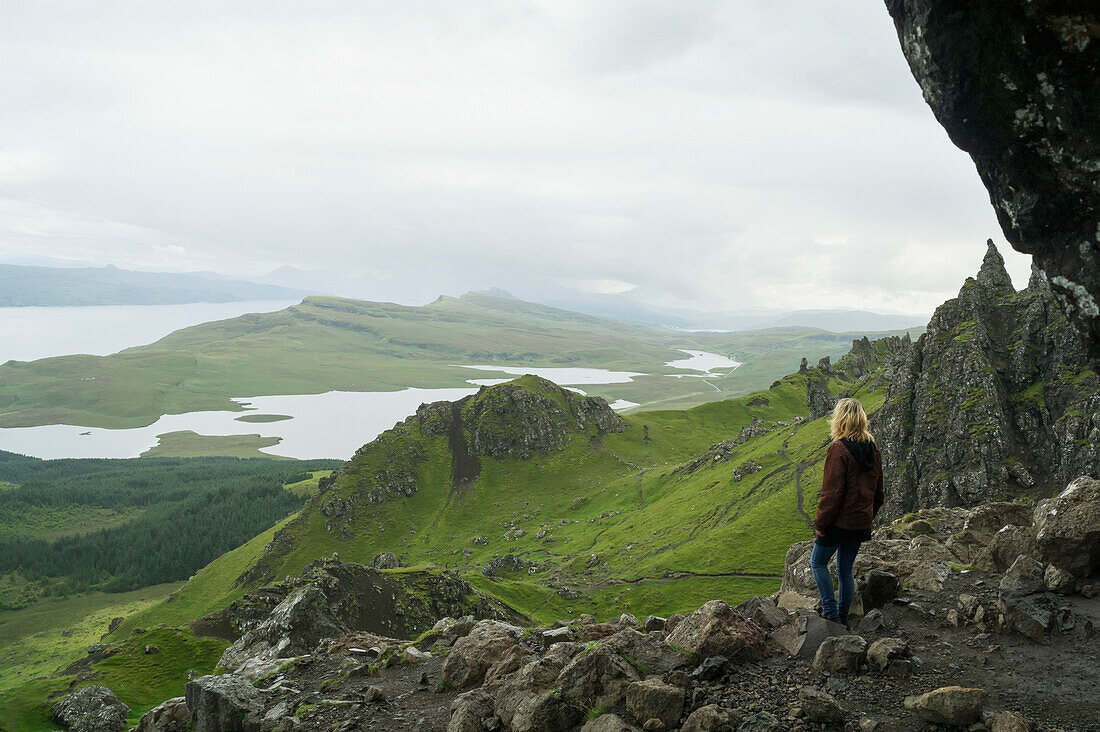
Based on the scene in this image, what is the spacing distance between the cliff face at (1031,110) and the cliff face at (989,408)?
69.5 metres

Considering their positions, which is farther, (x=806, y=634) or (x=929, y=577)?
(x=929, y=577)

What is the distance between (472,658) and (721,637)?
989 centimetres

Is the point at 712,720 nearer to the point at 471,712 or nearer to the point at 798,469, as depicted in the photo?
the point at 471,712

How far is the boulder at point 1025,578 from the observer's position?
1614 cm

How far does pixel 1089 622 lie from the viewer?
47.0 feet

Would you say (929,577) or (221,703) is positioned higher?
(929,577)

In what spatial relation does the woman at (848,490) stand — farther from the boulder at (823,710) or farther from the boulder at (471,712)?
the boulder at (471,712)

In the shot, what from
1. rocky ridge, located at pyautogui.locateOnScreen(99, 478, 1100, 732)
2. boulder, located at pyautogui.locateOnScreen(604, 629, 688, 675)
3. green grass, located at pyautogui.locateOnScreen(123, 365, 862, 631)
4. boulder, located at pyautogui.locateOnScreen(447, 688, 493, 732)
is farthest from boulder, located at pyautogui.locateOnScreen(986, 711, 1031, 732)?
green grass, located at pyautogui.locateOnScreen(123, 365, 862, 631)

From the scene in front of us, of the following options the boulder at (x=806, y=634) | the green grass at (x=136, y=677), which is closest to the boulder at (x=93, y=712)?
the green grass at (x=136, y=677)

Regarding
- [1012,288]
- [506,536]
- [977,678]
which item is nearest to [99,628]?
[506,536]

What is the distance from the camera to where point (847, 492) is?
1479cm

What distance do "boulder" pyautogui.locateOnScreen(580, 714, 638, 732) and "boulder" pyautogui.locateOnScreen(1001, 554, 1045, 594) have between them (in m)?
12.4

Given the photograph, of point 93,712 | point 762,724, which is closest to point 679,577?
point 93,712

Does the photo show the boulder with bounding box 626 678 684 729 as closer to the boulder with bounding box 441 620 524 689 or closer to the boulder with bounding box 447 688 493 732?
the boulder with bounding box 447 688 493 732
